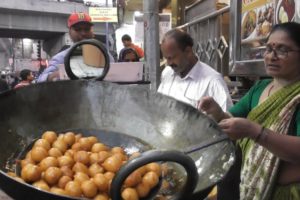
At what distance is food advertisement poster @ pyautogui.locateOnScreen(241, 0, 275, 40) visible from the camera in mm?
3145

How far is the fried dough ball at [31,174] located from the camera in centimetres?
146

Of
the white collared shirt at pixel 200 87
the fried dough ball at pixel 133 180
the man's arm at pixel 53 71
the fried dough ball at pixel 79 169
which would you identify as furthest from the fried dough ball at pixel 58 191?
the man's arm at pixel 53 71

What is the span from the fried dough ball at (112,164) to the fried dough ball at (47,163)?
191 mm

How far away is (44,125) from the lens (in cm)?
195

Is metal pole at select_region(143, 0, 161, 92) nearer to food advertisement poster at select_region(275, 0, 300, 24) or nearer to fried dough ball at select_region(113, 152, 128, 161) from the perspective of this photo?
food advertisement poster at select_region(275, 0, 300, 24)

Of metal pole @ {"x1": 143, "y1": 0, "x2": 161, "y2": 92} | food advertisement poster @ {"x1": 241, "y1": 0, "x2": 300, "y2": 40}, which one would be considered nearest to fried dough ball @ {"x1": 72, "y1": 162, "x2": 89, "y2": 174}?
food advertisement poster @ {"x1": 241, "y1": 0, "x2": 300, "y2": 40}

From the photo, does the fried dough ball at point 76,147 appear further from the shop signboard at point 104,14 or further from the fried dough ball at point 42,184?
the shop signboard at point 104,14

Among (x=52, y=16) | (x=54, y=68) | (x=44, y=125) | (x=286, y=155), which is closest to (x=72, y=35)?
(x=54, y=68)

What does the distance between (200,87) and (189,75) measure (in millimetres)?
143

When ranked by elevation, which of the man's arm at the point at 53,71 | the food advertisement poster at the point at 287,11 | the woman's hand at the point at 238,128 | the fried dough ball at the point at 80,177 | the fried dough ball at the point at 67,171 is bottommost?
the fried dough ball at the point at 80,177

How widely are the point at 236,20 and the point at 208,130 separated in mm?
2266

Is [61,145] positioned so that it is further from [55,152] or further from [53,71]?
[53,71]

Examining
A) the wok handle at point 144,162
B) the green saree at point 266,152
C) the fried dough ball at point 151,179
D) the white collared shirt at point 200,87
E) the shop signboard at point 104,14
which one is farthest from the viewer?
the shop signboard at point 104,14

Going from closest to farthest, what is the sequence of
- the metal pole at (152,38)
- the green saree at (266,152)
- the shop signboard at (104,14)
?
the green saree at (266,152)
the metal pole at (152,38)
the shop signboard at (104,14)
